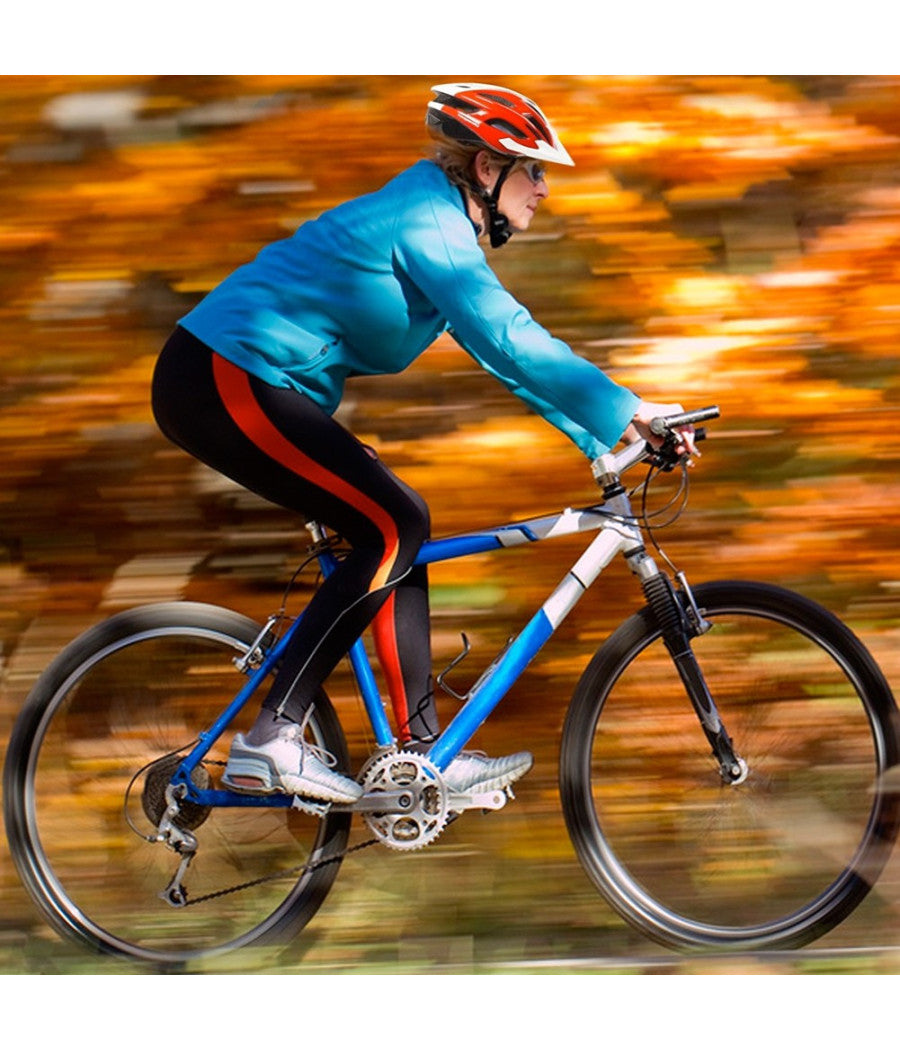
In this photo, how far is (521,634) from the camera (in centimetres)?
445

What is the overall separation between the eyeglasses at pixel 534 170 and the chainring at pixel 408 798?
5.08ft

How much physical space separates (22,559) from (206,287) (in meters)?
0.98

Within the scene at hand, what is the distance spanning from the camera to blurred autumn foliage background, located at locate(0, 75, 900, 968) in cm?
488

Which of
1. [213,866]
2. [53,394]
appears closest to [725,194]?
[53,394]

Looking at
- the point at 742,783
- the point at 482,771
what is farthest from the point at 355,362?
the point at 742,783

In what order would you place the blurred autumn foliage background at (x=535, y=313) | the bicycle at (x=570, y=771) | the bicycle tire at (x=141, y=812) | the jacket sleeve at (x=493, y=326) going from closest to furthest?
the jacket sleeve at (x=493, y=326)
the bicycle at (x=570, y=771)
the bicycle tire at (x=141, y=812)
the blurred autumn foliage background at (x=535, y=313)

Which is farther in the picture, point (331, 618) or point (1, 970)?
point (1, 970)

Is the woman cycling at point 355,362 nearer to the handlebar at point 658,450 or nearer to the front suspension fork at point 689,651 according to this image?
the handlebar at point 658,450

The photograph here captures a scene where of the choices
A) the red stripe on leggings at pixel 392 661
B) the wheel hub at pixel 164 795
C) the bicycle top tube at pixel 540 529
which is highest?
the bicycle top tube at pixel 540 529

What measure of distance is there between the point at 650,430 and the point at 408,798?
113 centimetres

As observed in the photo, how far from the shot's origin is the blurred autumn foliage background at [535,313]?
4.88 metres

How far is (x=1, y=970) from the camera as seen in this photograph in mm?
4879

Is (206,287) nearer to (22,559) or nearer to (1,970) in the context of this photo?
(22,559)

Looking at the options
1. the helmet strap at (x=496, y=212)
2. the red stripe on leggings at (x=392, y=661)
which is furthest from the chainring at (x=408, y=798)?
the helmet strap at (x=496, y=212)
